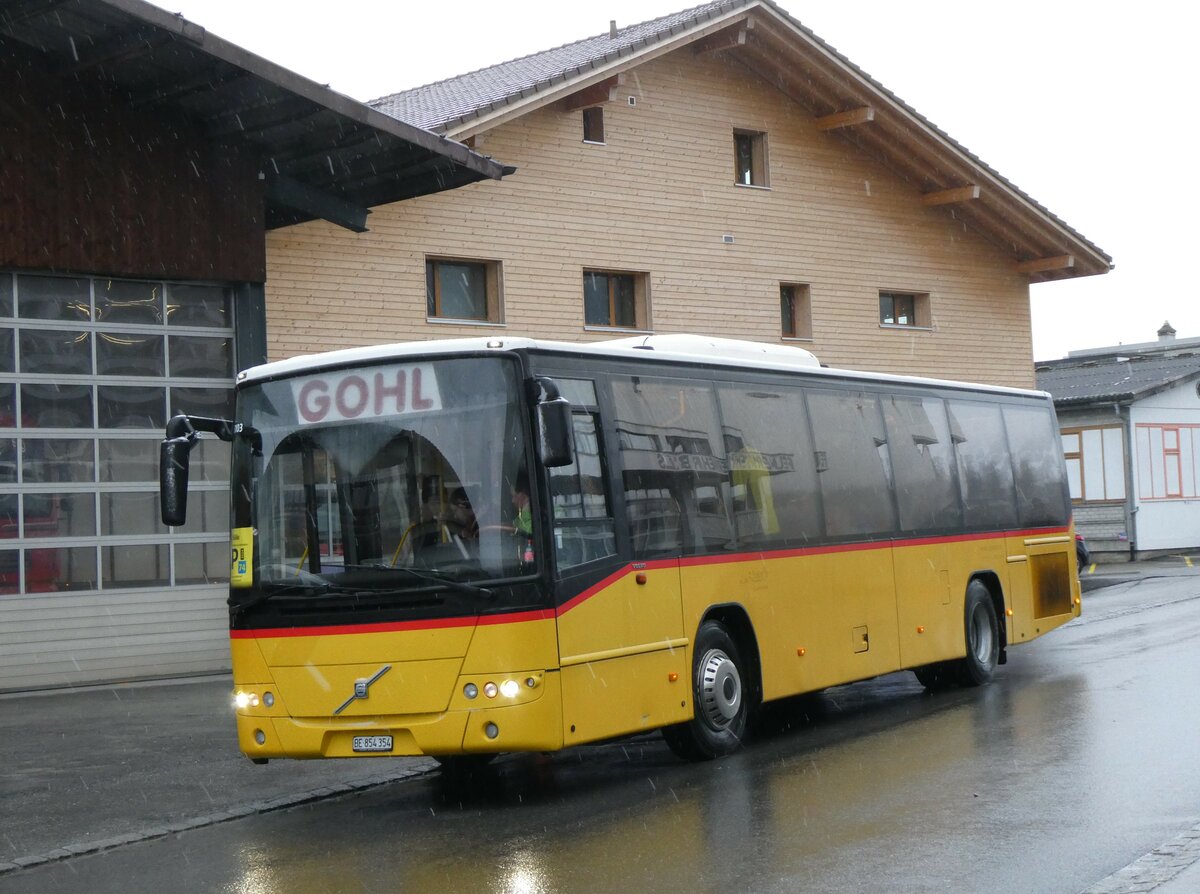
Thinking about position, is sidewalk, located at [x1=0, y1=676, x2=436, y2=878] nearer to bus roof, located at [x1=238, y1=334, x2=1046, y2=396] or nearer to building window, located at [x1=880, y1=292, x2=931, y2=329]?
bus roof, located at [x1=238, y1=334, x2=1046, y2=396]

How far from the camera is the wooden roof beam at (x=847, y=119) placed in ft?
89.3

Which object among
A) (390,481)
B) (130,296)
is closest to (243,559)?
(390,481)

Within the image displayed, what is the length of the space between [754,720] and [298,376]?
4.97 meters

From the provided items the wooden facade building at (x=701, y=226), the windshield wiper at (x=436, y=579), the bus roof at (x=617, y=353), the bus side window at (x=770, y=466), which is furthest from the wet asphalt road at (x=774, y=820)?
the wooden facade building at (x=701, y=226)

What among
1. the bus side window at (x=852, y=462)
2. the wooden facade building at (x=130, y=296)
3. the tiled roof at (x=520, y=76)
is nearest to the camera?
the bus side window at (x=852, y=462)

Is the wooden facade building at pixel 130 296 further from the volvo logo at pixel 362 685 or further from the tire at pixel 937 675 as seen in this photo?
the volvo logo at pixel 362 685

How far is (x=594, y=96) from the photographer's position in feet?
76.7

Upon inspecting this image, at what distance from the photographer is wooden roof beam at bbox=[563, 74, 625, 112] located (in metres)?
23.3

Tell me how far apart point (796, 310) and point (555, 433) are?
18.7 metres

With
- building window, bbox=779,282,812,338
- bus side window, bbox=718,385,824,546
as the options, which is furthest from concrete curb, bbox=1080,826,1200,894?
building window, bbox=779,282,812,338

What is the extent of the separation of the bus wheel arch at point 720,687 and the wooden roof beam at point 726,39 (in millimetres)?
15685

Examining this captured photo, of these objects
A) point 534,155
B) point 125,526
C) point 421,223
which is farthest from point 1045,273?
point 125,526

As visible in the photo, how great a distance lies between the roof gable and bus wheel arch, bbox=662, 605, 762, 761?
11200 millimetres

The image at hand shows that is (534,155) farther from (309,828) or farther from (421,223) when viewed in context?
(309,828)
